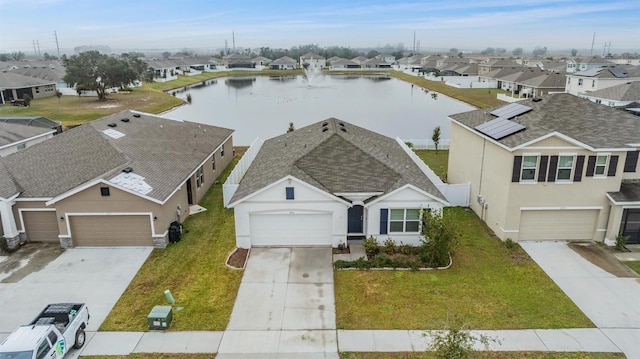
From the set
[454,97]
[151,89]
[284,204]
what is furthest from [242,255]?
[151,89]

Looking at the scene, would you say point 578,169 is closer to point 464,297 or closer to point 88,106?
point 464,297

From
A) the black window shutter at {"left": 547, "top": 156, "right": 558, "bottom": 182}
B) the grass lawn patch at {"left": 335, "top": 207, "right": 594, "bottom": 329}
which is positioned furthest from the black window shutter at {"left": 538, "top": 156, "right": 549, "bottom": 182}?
the grass lawn patch at {"left": 335, "top": 207, "right": 594, "bottom": 329}

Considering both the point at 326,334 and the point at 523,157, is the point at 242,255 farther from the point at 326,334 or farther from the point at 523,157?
the point at 523,157

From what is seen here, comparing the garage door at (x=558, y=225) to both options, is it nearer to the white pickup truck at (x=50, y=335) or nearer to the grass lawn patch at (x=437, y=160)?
the grass lawn patch at (x=437, y=160)

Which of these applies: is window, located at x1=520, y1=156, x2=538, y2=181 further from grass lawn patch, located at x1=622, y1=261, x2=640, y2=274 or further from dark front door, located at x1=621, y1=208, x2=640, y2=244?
grass lawn patch, located at x1=622, y1=261, x2=640, y2=274

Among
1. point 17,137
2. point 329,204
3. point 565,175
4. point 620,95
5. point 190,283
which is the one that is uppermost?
point 620,95

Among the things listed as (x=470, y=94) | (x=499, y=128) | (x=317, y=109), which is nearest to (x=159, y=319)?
(x=499, y=128)
